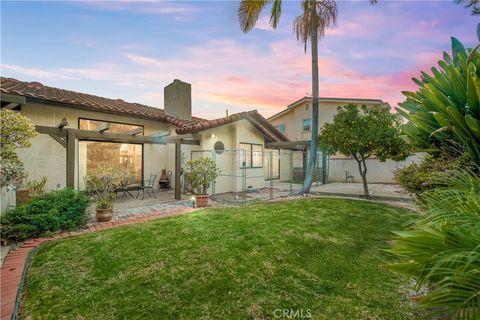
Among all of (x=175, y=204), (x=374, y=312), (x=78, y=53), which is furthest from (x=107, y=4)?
(x=374, y=312)

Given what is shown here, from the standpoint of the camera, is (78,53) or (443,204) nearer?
(443,204)

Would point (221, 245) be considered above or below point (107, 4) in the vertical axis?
below

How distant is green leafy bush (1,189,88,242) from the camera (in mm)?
4733

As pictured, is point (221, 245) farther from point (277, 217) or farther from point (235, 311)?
point (277, 217)

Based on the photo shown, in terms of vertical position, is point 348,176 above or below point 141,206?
above

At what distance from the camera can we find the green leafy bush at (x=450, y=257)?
1.21m

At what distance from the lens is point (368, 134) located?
9.77 meters

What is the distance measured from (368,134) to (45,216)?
11.5 meters

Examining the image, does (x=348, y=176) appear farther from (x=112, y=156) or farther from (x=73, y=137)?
(x=73, y=137)

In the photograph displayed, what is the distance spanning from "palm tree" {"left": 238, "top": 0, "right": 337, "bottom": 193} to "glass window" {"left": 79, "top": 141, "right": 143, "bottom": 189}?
7.81 meters

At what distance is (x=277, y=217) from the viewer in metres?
6.51

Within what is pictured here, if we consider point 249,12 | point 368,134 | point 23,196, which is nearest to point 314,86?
point 368,134

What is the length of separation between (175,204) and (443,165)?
25.0 ft

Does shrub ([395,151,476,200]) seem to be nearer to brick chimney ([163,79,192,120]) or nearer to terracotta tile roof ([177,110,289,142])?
terracotta tile roof ([177,110,289,142])
